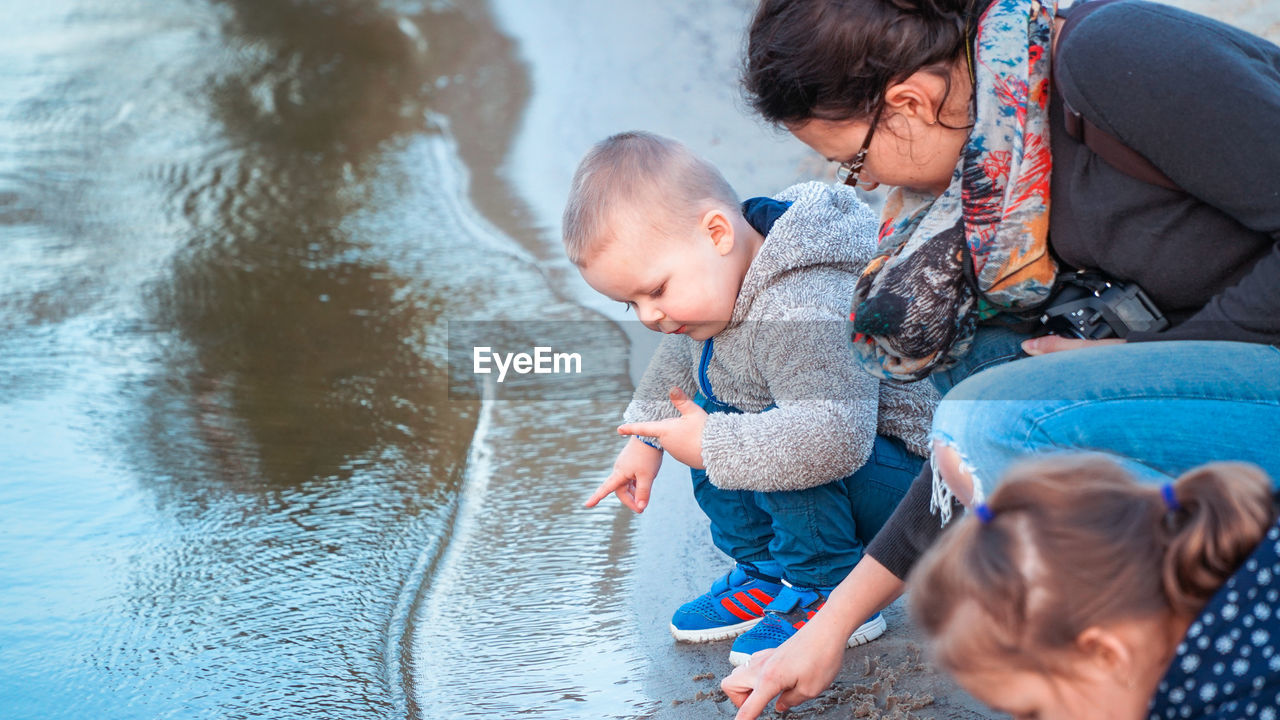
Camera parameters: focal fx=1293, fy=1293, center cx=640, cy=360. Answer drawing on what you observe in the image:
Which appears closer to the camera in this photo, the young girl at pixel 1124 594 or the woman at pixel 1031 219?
the young girl at pixel 1124 594

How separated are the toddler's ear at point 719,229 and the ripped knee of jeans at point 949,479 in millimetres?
672

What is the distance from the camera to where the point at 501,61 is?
7914 mm

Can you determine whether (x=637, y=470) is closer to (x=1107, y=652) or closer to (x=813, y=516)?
(x=813, y=516)

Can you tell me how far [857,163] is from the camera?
203 cm

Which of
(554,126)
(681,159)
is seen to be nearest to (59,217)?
(554,126)

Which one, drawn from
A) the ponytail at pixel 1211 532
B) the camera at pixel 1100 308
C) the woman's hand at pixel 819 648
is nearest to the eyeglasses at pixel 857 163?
the camera at pixel 1100 308

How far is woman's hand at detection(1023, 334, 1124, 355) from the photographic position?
183cm

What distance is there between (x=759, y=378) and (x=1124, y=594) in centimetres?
107

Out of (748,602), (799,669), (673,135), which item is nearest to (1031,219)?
(799,669)

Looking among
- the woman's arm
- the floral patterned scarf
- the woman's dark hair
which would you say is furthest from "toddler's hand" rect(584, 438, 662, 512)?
the woman's arm

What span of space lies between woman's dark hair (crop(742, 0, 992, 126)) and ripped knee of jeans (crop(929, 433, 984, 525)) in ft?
1.79

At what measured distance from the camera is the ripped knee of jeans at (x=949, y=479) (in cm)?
163

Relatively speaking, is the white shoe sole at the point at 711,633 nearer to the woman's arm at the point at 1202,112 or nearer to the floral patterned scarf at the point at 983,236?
the floral patterned scarf at the point at 983,236

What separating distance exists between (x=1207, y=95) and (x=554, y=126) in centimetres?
480
